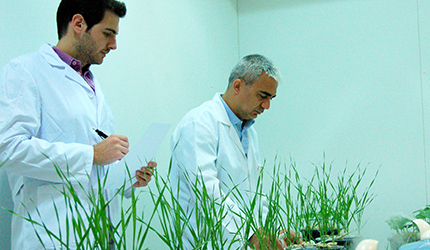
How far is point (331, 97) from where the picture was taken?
12.3ft

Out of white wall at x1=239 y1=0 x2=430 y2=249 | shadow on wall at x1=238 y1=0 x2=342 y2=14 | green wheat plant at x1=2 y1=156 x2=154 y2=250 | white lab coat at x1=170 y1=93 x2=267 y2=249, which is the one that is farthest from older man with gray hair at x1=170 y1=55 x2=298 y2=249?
shadow on wall at x1=238 y1=0 x2=342 y2=14

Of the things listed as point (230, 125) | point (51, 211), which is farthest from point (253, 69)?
point (51, 211)

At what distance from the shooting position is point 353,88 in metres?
3.68

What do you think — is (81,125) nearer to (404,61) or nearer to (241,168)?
(241,168)

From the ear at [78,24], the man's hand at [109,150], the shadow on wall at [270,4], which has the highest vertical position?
the shadow on wall at [270,4]

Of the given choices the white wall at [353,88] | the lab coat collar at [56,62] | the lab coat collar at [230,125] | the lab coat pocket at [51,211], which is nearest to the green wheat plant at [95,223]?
the lab coat pocket at [51,211]

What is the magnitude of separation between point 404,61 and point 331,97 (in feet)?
2.12

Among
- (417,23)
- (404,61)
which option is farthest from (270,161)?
(417,23)

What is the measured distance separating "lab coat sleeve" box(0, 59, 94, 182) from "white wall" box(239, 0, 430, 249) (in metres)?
2.66

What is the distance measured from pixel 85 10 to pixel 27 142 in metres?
0.55

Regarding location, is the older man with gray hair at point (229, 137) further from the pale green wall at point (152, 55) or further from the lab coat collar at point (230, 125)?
the pale green wall at point (152, 55)

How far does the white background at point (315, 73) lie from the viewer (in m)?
3.00

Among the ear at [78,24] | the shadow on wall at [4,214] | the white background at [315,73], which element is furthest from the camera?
the white background at [315,73]

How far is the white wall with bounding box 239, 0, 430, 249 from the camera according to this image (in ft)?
11.5
